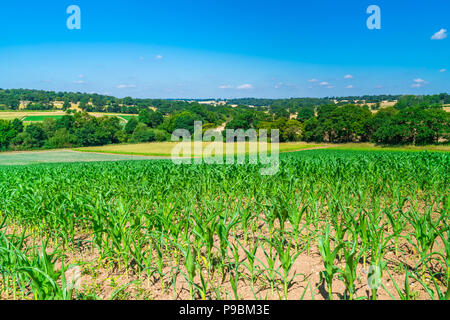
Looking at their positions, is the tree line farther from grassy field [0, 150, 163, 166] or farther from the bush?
grassy field [0, 150, 163, 166]

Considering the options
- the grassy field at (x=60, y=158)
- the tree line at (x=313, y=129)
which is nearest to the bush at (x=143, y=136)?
the tree line at (x=313, y=129)

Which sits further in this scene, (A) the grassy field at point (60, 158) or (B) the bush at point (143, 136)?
(B) the bush at point (143, 136)

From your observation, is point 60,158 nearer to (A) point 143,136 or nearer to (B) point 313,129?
(A) point 143,136

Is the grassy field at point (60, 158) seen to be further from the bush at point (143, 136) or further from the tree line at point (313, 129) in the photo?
the bush at point (143, 136)

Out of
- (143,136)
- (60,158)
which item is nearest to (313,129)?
(143,136)

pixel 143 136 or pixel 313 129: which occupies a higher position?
pixel 313 129

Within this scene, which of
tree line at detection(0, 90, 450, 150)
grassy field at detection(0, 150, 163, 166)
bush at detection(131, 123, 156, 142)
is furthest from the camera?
bush at detection(131, 123, 156, 142)

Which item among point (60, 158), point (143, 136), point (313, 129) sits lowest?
point (60, 158)

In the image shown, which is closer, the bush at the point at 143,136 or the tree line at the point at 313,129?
the tree line at the point at 313,129

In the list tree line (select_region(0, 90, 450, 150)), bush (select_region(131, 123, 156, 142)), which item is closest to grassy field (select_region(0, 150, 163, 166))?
tree line (select_region(0, 90, 450, 150))

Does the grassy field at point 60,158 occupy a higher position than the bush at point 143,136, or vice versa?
the bush at point 143,136

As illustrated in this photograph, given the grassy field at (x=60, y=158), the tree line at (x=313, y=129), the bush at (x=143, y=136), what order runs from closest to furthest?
1. the grassy field at (x=60, y=158)
2. the tree line at (x=313, y=129)
3. the bush at (x=143, y=136)

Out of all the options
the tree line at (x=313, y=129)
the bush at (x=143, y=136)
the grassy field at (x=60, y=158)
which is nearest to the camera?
the grassy field at (x=60, y=158)
